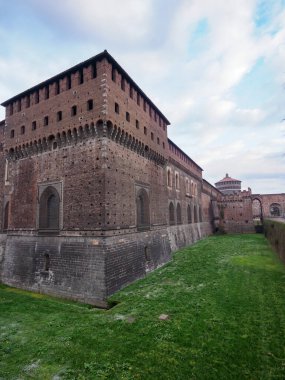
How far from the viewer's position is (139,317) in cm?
799

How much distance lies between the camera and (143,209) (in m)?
15.8

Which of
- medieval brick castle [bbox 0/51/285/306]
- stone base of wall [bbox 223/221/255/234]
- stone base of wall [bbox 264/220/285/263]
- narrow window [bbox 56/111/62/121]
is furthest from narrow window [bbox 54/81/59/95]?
stone base of wall [bbox 223/221/255/234]

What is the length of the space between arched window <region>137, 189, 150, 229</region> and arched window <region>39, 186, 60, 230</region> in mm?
4988

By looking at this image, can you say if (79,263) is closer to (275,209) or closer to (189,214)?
(189,214)

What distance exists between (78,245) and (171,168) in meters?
14.1

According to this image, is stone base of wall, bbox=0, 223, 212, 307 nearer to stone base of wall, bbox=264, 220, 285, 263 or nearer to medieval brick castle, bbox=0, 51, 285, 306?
medieval brick castle, bbox=0, 51, 285, 306

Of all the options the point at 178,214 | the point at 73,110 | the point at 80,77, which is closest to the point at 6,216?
the point at 73,110

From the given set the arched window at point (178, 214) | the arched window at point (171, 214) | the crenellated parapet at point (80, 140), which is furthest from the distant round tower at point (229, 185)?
the crenellated parapet at point (80, 140)

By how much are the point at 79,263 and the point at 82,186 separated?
3802 millimetres

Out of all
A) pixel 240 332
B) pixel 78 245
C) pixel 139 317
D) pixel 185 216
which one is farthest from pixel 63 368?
pixel 185 216

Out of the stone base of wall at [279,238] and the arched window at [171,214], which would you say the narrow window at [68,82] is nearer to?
the arched window at [171,214]

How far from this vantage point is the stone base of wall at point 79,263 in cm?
1053

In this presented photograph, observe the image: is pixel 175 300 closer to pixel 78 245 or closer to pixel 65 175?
pixel 78 245

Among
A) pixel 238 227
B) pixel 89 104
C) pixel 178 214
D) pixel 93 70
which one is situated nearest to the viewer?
pixel 89 104
